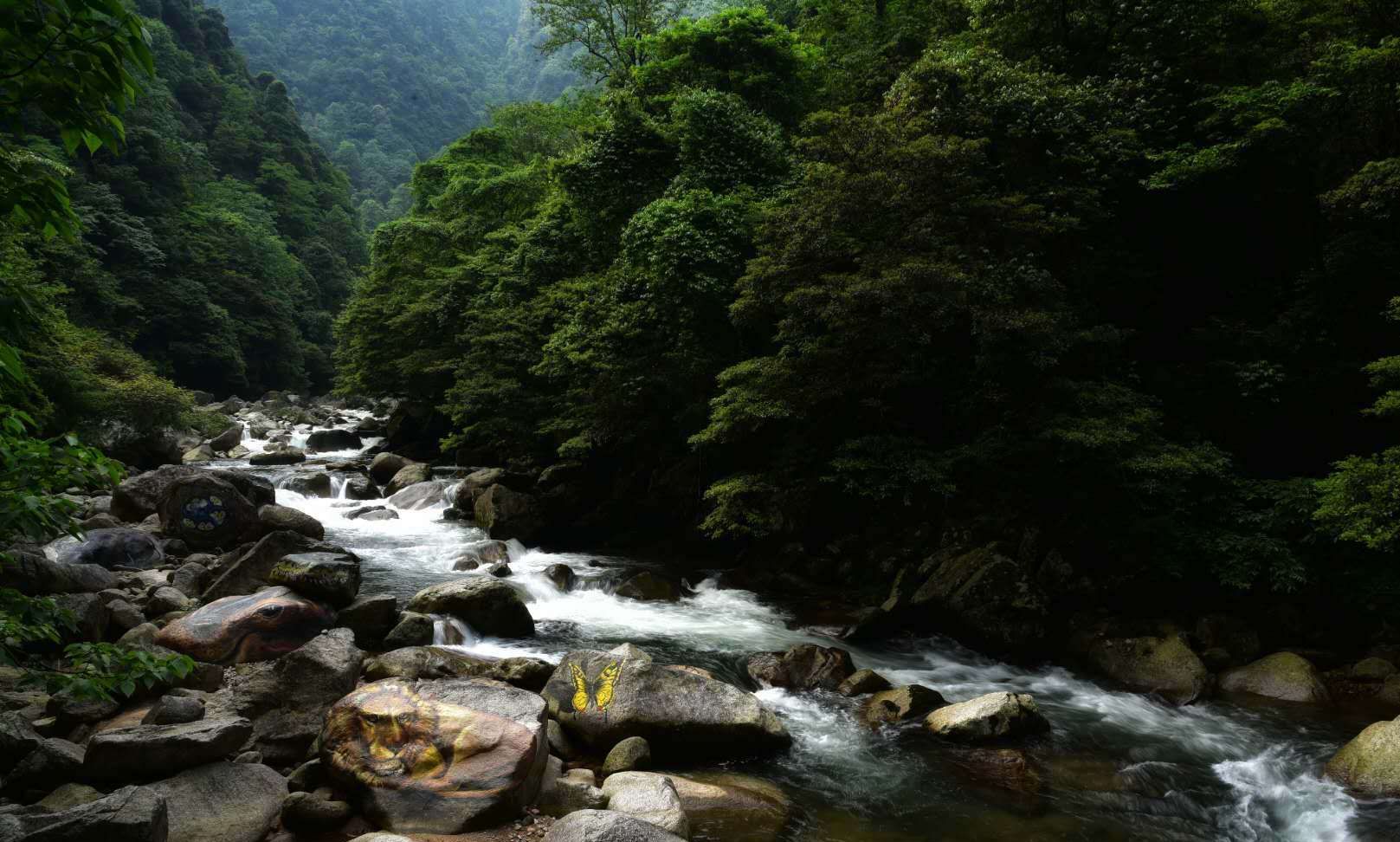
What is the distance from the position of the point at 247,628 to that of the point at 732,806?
5546 mm

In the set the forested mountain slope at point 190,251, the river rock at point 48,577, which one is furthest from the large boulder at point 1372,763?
the forested mountain slope at point 190,251

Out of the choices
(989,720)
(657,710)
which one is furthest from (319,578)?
(989,720)

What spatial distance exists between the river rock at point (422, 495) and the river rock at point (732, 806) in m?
13.9

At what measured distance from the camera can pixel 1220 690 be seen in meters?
8.95

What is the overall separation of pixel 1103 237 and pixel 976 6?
5918 mm

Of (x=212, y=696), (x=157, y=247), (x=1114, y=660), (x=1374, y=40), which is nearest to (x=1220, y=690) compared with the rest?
(x=1114, y=660)

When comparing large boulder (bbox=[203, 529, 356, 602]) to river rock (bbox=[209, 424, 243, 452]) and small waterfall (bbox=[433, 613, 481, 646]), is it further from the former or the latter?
river rock (bbox=[209, 424, 243, 452])

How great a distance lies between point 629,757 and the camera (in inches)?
243

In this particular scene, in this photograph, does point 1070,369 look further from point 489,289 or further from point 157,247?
point 157,247

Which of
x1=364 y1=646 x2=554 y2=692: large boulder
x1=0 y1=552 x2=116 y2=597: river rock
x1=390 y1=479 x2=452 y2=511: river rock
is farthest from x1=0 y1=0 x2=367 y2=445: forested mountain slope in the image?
x1=364 y1=646 x2=554 y2=692: large boulder

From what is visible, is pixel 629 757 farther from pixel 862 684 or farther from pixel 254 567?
pixel 254 567

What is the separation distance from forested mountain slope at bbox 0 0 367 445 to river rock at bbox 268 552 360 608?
7.64 metres

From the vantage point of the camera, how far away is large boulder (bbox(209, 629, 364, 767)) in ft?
19.9

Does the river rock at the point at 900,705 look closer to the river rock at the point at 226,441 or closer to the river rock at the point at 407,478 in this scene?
the river rock at the point at 407,478
